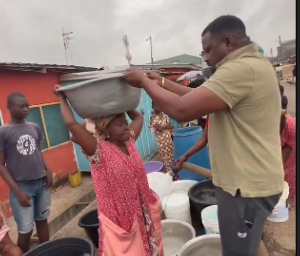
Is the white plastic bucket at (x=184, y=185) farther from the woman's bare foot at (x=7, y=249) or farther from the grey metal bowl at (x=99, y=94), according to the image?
the grey metal bowl at (x=99, y=94)

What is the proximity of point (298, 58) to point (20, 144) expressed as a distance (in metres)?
2.80

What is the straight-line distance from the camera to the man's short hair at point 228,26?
1.31 meters

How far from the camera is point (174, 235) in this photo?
288 cm

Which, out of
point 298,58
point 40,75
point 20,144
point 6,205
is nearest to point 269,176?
point 298,58

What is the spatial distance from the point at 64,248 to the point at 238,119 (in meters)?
2.04

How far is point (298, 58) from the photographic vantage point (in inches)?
41.3

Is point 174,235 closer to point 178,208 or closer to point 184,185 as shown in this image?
point 178,208

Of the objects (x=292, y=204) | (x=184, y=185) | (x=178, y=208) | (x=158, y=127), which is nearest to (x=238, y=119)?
(x=178, y=208)

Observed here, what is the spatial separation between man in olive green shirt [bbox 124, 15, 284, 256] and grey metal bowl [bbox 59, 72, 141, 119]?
6.9 inches

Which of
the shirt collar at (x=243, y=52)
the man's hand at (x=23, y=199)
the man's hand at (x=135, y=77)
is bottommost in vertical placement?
the man's hand at (x=23, y=199)

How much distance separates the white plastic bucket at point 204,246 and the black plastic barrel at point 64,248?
0.91 meters

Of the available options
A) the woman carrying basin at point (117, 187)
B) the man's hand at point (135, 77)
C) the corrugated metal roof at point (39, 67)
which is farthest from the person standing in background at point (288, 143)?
the corrugated metal roof at point (39, 67)

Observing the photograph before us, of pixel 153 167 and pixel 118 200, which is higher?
pixel 118 200

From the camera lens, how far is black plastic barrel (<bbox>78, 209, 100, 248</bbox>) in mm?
2789
